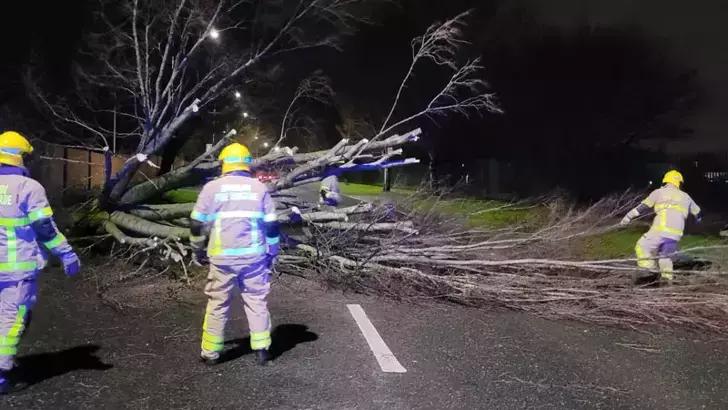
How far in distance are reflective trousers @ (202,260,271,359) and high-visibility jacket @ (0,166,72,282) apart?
47.2 inches

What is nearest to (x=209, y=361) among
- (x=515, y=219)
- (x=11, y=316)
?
(x=11, y=316)

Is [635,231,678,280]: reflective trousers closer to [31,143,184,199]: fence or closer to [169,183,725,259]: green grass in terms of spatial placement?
[169,183,725,259]: green grass

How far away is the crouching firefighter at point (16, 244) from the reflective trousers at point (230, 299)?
1.19 m

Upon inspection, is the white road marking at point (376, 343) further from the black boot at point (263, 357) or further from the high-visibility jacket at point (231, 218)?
the high-visibility jacket at point (231, 218)

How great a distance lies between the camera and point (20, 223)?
384 centimetres

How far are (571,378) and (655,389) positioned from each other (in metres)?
0.59

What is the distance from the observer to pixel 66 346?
4793 mm

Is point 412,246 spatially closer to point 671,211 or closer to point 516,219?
point 516,219

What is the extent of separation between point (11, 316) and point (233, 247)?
1.53 meters

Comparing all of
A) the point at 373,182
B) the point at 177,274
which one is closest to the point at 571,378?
the point at 177,274

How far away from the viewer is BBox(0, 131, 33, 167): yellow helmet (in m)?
3.91

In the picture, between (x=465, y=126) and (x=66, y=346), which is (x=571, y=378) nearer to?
(x=66, y=346)

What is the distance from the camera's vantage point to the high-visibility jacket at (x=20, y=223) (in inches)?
149

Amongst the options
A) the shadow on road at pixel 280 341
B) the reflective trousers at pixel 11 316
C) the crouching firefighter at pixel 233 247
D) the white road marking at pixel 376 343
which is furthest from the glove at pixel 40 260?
the white road marking at pixel 376 343
